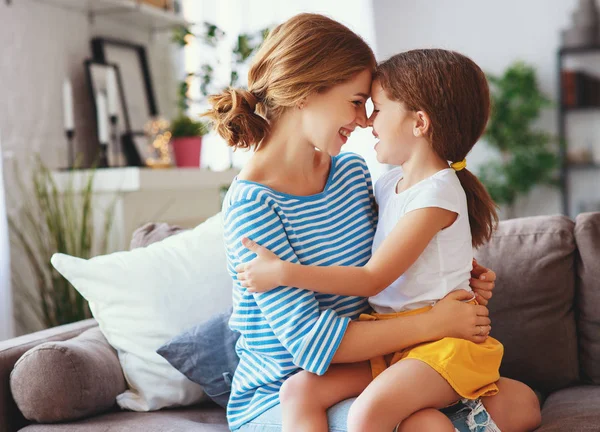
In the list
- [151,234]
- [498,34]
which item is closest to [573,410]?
[151,234]

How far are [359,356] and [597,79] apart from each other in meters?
4.99

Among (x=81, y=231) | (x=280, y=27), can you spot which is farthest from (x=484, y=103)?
(x=81, y=231)

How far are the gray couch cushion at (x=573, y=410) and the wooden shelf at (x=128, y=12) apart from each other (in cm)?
263

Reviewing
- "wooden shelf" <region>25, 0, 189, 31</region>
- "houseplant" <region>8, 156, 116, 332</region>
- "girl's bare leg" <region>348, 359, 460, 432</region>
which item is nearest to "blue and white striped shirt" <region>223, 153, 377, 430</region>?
"girl's bare leg" <region>348, 359, 460, 432</region>

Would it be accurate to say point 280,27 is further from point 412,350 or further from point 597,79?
point 597,79

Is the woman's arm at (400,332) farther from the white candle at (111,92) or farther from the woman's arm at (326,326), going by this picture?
the white candle at (111,92)

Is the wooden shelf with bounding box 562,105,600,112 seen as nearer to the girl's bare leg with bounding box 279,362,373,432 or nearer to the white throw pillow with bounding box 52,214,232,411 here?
the white throw pillow with bounding box 52,214,232,411

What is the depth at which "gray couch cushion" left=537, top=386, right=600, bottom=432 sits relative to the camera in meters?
1.44

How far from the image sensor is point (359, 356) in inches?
52.4

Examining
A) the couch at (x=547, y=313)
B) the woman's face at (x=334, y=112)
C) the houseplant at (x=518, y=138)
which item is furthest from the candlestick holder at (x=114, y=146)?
the houseplant at (x=518, y=138)

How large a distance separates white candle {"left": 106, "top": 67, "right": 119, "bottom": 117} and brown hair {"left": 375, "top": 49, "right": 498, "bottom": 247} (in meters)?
2.18

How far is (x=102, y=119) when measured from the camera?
10.8ft

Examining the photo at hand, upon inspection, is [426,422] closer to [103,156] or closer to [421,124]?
[421,124]

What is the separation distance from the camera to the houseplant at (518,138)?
5.47 metres
